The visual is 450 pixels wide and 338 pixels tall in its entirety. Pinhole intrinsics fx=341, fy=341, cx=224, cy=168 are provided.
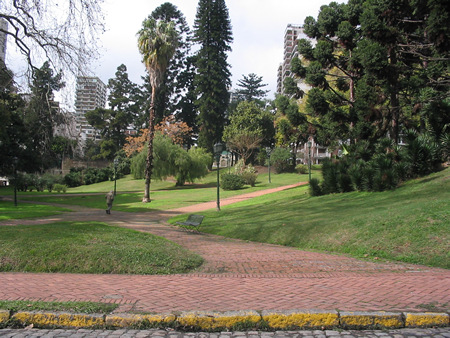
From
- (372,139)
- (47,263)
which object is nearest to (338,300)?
(47,263)

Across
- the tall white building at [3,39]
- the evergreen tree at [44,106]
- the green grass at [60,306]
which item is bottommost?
the green grass at [60,306]

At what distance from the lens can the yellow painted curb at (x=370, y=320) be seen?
3938 millimetres

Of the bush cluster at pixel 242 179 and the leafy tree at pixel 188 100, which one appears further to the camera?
the leafy tree at pixel 188 100

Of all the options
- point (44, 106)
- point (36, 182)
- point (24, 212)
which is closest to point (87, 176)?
point (36, 182)

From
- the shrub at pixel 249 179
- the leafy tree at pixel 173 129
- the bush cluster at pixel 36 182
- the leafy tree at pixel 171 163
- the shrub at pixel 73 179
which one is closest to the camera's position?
the shrub at pixel 249 179

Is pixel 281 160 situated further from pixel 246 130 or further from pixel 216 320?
pixel 216 320

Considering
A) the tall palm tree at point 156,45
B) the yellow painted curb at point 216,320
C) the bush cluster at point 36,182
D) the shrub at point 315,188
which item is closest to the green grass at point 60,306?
the yellow painted curb at point 216,320

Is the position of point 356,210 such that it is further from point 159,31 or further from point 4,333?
point 159,31

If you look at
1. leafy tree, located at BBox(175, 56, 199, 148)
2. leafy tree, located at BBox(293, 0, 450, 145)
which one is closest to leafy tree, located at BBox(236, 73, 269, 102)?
leafy tree, located at BBox(175, 56, 199, 148)

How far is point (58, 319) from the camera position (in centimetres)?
401

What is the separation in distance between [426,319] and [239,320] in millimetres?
2168

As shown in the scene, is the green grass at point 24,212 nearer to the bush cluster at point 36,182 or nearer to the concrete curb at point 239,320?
the concrete curb at point 239,320

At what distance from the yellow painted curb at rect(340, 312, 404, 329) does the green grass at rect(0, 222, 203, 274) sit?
11.3 feet

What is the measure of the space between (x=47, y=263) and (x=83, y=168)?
6087 centimetres
